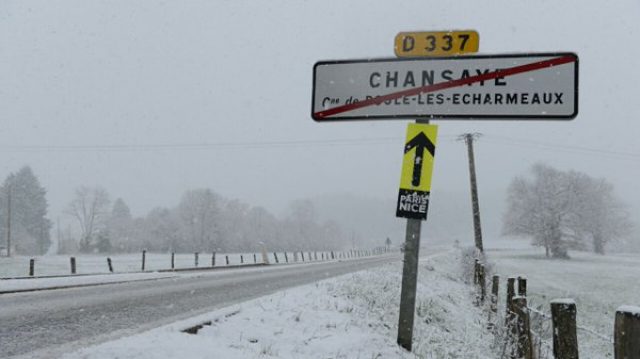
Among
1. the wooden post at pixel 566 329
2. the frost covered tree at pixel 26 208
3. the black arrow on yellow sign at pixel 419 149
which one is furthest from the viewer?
the frost covered tree at pixel 26 208

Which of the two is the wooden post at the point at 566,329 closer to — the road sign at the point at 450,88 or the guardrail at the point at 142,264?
the road sign at the point at 450,88

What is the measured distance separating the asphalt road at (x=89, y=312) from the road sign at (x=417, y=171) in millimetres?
3753

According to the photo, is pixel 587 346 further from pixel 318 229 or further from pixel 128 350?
pixel 318 229

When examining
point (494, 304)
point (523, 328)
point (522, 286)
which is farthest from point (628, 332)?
point (494, 304)

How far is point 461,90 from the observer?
16.5ft

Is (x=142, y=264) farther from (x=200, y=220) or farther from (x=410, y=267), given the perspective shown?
(x=200, y=220)

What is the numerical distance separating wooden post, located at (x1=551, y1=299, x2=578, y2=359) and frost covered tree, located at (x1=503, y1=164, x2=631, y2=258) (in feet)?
213

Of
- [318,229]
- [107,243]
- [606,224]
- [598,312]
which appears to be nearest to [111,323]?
[598,312]

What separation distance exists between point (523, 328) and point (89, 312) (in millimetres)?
6430

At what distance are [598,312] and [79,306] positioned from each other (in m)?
21.8

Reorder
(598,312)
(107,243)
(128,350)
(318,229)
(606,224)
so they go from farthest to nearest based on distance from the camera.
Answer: (318,229), (606,224), (107,243), (598,312), (128,350)

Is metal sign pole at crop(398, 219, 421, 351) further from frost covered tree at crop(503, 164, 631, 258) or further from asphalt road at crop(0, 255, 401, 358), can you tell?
frost covered tree at crop(503, 164, 631, 258)

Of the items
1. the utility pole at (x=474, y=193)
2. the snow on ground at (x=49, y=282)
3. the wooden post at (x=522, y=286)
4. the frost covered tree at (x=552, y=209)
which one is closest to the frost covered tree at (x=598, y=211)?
the frost covered tree at (x=552, y=209)

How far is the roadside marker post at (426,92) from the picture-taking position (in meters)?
4.84
